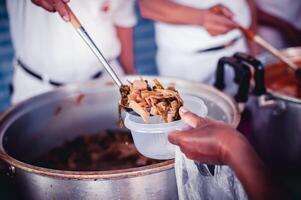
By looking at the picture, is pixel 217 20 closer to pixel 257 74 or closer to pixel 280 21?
pixel 257 74

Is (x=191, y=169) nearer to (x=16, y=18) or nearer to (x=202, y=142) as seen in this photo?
(x=202, y=142)

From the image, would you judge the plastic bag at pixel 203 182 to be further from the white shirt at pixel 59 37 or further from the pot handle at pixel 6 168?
the white shirt at pixel 59 37

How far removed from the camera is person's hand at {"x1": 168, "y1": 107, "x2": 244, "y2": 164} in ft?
3.69

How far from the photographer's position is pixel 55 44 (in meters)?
2.38

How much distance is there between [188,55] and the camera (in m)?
2.86

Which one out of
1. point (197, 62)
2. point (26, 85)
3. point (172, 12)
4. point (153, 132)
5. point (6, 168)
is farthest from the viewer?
point (197, 62)

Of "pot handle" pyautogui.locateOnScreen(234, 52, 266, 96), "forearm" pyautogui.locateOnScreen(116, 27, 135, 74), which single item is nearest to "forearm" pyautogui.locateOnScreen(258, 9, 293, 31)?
"forearm" pyautogui.locateOnScreen(116, 27, 135, 74)

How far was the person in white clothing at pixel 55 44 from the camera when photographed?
92.5 inches

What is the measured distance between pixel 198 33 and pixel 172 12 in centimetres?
25

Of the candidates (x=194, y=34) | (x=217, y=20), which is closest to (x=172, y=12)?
(x=194, y=34)

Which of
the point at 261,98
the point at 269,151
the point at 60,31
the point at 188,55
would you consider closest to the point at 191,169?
the point at 261,98

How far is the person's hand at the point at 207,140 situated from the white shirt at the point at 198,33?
1640 mm

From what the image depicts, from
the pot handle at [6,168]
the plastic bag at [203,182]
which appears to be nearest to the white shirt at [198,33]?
the plastic bag at [203,182]

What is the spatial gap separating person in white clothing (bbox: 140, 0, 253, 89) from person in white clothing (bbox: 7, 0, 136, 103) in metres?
0.36
